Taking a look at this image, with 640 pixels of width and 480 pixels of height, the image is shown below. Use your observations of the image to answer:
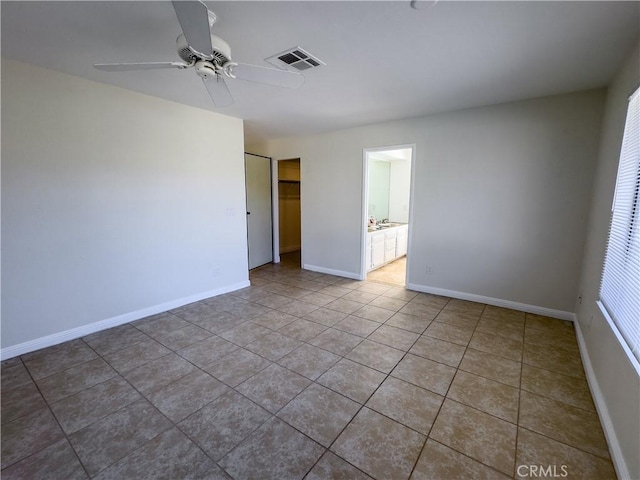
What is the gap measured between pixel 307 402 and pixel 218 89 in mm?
2399

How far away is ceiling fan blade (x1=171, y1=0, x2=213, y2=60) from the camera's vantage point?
1.22 meters

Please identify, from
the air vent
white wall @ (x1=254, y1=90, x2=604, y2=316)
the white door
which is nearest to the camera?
the air vent

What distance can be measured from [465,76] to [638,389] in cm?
253

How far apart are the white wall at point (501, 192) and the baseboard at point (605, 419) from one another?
105cm

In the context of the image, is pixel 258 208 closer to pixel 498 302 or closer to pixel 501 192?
pixel 501 192

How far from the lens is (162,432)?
67.1 inches

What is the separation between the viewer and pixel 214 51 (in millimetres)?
1709

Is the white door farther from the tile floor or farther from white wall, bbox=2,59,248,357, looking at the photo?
the tile floor

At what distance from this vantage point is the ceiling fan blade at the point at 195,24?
1222 mm

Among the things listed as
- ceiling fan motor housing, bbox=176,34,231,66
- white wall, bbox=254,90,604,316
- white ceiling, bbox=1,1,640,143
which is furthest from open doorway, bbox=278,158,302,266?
ceiling fan motor housing, bbox=176,34,231,66

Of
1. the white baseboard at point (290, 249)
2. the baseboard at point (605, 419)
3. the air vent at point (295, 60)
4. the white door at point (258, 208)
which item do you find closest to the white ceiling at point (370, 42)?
the air vent at point (295, 60)

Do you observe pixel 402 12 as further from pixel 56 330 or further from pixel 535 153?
pixel 56 330

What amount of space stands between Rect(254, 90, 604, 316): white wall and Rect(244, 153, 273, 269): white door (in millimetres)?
1777

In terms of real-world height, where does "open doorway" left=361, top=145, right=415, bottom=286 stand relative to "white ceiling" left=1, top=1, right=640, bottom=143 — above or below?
below
